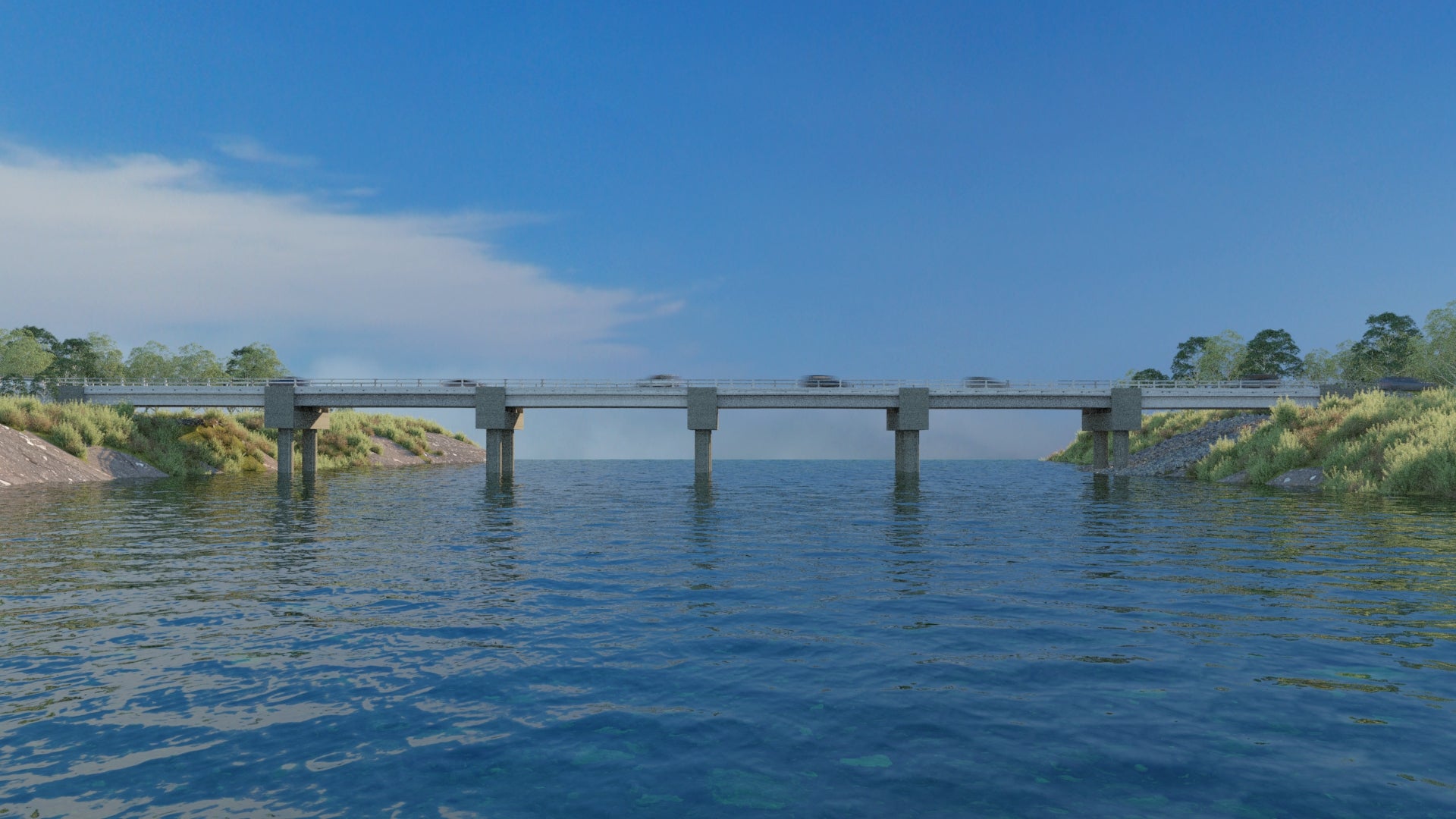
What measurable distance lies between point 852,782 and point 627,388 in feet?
184

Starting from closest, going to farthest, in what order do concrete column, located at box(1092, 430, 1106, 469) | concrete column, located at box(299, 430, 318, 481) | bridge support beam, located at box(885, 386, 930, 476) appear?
bridge support beam, located at box(885, 386, 930, 476) < concrete column, located at box(299, 430, 318, 481) < concrete column, located at box(1092, 430, 1106, 469)

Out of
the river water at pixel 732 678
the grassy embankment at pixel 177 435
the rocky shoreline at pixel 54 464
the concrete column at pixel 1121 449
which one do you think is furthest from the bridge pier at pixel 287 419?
the concrete column at pixel 1121 449

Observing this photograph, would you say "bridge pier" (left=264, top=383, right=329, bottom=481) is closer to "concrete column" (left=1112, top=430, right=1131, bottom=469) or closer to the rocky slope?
the rocky slope

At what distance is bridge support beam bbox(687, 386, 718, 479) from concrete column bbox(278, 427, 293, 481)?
109 ft

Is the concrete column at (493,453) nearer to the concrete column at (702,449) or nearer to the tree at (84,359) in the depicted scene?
the concrete column at (702,449)

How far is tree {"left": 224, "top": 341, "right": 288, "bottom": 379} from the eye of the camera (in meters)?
128

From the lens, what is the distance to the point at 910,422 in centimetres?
6275

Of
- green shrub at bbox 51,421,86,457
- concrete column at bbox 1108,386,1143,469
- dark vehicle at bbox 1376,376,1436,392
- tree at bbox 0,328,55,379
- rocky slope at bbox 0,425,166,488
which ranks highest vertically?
tree at bbox 0,328,55,379

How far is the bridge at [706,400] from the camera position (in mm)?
62500

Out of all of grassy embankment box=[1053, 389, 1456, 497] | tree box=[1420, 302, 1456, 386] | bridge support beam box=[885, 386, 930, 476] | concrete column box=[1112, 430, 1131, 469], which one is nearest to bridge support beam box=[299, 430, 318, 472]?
bridge support beam box=[885, 386, 930, 476]

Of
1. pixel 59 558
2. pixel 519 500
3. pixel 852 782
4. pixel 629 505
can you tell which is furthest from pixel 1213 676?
pixel 519 500

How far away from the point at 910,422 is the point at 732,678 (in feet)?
178

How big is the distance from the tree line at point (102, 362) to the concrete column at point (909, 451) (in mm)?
89316

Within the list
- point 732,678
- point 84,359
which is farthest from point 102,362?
point 732,678
